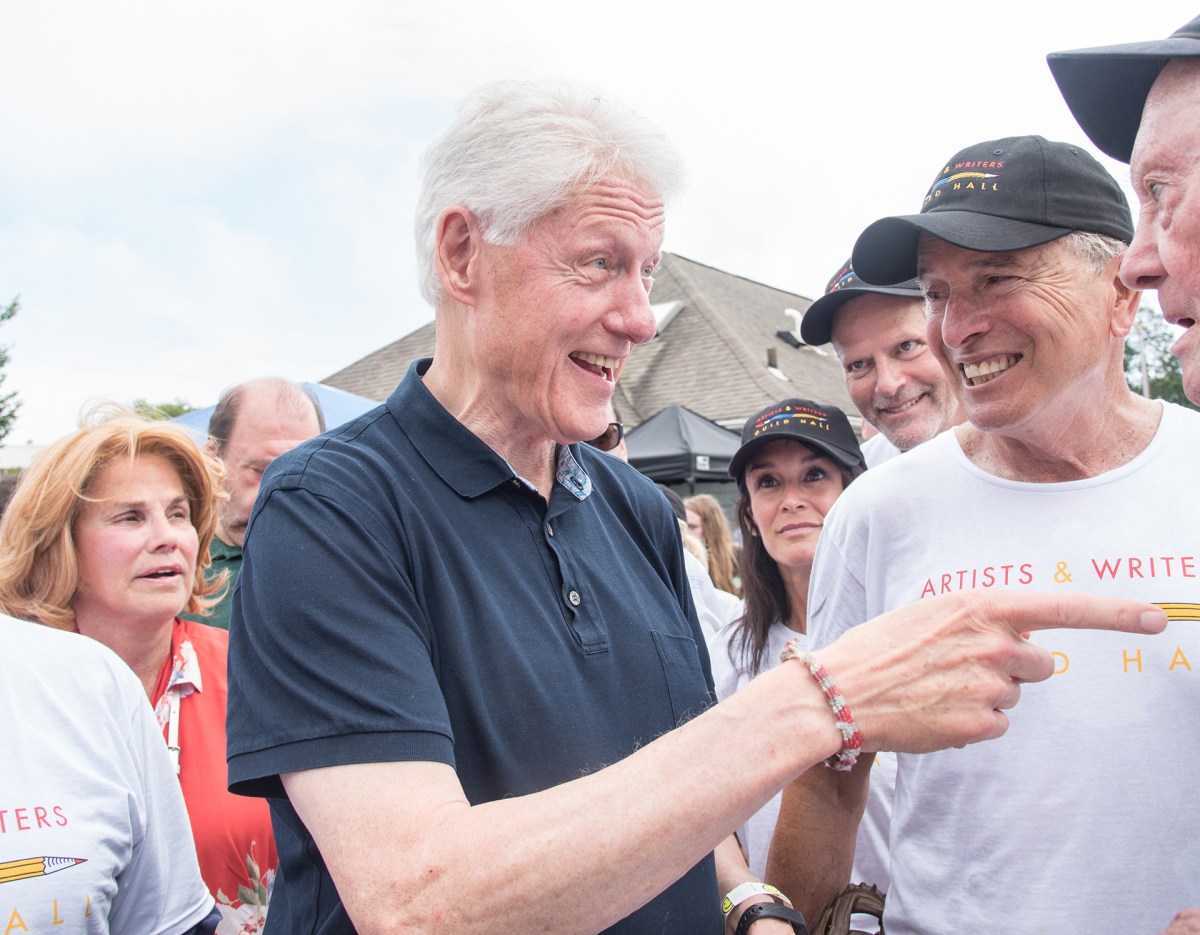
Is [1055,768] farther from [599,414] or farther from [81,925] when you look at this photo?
[81,925]

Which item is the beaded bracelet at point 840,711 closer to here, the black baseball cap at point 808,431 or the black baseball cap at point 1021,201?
the black baseball cap at point 1021,201

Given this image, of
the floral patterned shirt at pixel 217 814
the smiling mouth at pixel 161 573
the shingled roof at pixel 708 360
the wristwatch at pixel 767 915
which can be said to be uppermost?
the shingled roof at pixel 708 360

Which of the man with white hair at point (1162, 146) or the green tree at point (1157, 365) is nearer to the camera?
the man with white hair at point (1162, 146)

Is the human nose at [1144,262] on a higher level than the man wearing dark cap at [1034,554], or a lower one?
higher

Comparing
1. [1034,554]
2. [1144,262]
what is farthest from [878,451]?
[1144,262]

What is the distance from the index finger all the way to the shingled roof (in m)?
13.2

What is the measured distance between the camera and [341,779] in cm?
120

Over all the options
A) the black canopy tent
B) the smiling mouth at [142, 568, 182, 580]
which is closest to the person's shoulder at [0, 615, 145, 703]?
the smiling mouth at [142, 568, 182, 580]

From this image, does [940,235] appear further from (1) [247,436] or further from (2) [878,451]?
(1) [247,436]

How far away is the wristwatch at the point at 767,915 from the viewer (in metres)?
1.75

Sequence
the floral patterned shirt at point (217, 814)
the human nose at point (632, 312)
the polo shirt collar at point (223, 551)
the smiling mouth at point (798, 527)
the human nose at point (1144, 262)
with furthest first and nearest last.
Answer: the polo shirt collar at point (223, 551) < the smiling mouth at point (798, 527) < the floral patterned shirt at point (217, 814) < the human nose at point (632, 312) < the human nose at point (1144, 262)

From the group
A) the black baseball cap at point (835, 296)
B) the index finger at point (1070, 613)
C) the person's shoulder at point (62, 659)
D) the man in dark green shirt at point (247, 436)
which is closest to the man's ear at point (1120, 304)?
the index finger at point (1070, 613)

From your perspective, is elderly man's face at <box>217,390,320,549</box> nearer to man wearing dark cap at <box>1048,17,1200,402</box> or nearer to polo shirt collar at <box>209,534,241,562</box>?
polo shirt collar at <box>209,534,241,562</box>

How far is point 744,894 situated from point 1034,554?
33.1 inches
